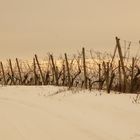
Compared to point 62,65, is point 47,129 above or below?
below

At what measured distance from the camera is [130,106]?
46.1 feet

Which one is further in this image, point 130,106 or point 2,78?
point 2,78

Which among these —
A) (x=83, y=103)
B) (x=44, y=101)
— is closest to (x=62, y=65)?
(x=44, y=101)

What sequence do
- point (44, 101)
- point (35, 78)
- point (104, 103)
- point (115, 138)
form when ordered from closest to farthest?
point (115, 138), point (104, 103), point (44, 101), point (35, 78)

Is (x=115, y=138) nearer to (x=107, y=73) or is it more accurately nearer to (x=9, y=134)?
(x=9, y=134)

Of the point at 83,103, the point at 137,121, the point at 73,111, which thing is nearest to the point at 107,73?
the point at 83,103

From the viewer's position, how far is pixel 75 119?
1346 cm

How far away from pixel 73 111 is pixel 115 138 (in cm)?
447

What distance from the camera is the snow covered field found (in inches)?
Result: 439

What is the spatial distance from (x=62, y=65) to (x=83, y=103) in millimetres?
14734

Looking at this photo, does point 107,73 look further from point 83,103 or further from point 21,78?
point 21,78

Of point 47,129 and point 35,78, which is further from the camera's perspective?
point 35,78

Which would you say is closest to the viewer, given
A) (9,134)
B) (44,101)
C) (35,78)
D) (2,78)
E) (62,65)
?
(9,134)

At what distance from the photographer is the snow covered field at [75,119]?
1114 centimetres
